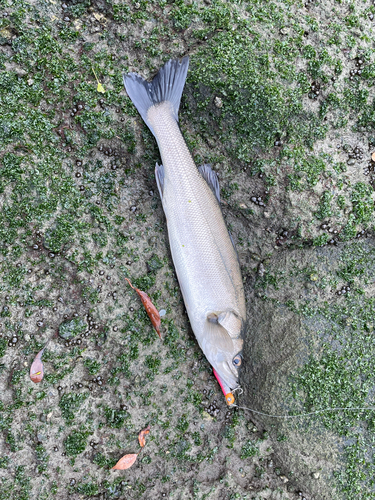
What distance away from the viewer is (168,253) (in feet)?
11.5

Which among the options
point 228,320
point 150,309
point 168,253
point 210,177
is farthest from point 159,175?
point 228,320

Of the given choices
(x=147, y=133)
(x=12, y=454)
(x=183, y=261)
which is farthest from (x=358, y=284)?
(x=12, y=454)

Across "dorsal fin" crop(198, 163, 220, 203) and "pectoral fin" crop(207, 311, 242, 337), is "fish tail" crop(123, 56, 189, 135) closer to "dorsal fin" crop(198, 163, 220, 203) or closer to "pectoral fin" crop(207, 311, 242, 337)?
"dorsal fin" crop(198, 163, 220, 203)

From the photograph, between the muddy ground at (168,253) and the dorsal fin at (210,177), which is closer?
the muddy ground at (168,253)

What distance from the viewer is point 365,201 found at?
3445 mm

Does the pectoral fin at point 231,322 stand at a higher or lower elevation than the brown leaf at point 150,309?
lower

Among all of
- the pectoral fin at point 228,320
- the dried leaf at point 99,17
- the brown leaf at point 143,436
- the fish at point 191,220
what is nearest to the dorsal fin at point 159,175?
the fish at point 191,220

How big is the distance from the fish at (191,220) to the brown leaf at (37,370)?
4.52ft

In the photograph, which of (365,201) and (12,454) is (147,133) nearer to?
(365,201)

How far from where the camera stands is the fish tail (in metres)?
3.27

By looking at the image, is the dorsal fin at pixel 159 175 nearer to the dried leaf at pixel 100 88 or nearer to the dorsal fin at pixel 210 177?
the dorsal fin at pixel 210 177

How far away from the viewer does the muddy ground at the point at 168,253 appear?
122 inches

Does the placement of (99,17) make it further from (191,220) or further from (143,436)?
(143,436)

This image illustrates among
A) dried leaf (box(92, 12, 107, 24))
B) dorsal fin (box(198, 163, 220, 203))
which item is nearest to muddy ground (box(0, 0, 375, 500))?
dried leaf (box(92, 12, 107, 24))
